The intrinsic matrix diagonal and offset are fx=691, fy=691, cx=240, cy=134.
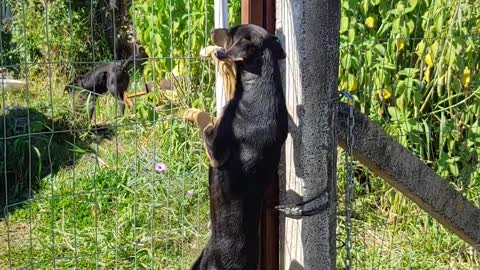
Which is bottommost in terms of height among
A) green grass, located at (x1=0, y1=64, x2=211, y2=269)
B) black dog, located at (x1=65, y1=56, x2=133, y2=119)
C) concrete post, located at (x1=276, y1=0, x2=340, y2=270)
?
green grass, located at (x1=0, y1=64, x2=211, y2=269)

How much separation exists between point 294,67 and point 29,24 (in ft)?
23.8

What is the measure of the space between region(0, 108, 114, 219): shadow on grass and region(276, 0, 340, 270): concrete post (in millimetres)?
2576

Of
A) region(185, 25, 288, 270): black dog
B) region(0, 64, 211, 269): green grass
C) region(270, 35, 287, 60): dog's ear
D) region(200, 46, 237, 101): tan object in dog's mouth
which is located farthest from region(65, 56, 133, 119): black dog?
region(270, 35, 287, 60): dog's ear

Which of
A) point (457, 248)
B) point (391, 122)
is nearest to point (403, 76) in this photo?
point (391, 122)

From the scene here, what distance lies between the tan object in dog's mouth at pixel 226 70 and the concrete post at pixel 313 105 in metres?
0.24

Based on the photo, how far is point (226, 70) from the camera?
A: 9.34 ft

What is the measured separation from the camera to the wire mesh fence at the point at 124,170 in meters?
3.70

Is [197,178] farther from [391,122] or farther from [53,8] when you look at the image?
[53,8]

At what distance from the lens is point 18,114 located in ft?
20.3

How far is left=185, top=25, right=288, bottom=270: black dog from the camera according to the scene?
2.68 meters

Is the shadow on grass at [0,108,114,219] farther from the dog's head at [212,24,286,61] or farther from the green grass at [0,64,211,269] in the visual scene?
the dog's head at [212,24,286,61]

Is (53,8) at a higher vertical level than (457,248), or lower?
higher

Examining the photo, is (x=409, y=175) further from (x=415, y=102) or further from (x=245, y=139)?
(x=415, y=102)

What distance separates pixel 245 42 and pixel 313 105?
1.47 ft
